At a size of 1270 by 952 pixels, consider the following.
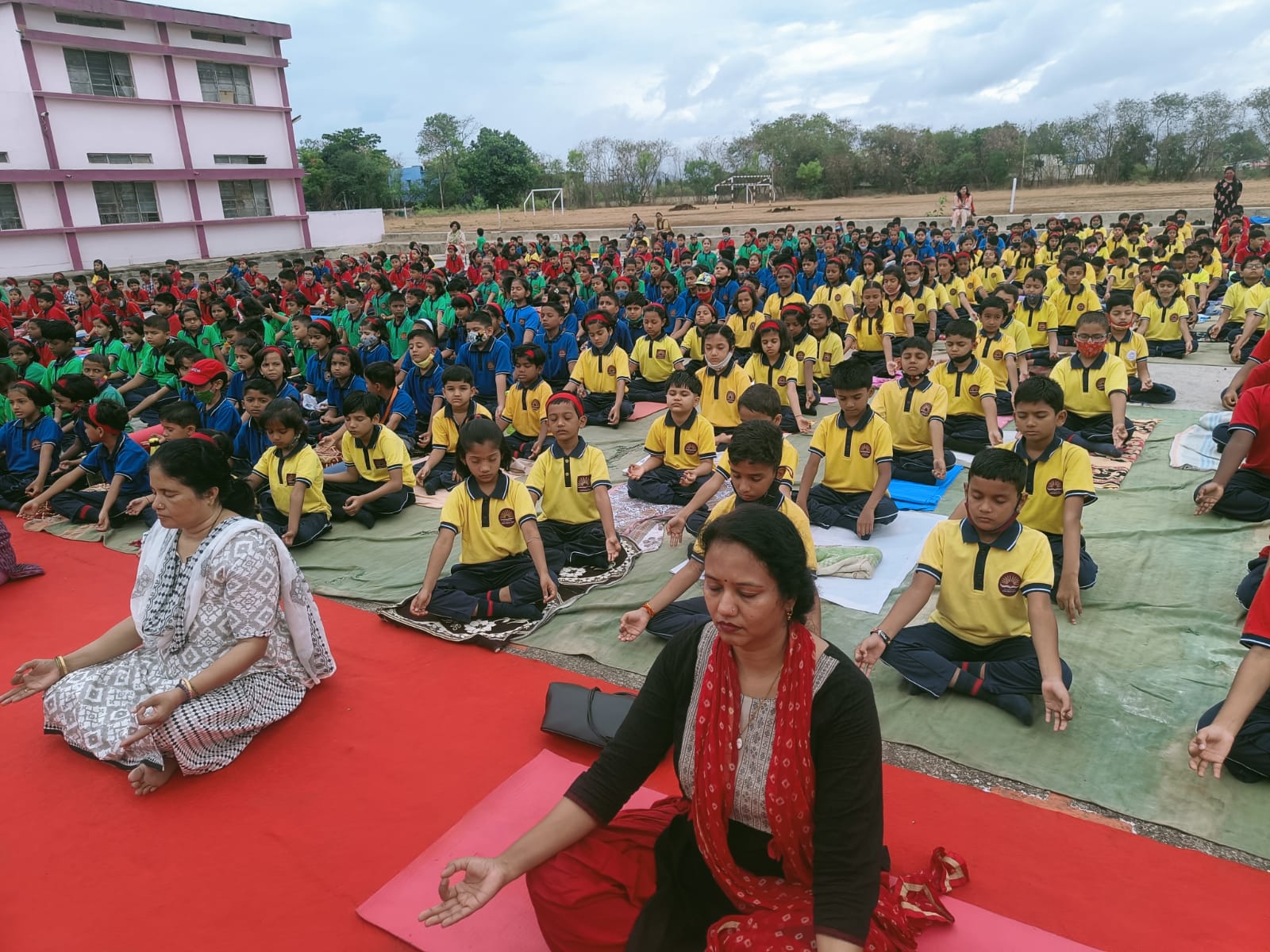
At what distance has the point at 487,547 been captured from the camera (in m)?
4.08

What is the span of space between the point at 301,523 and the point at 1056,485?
174 inches

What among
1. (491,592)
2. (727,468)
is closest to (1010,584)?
(727,468)

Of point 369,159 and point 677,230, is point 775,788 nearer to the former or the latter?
point 677,230

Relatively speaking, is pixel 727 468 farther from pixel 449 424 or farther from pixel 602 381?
pixel 602 381

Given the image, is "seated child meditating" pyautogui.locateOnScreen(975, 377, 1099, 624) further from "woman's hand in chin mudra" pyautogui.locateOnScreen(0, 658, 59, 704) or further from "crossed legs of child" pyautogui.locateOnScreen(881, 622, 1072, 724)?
"woman's hand in chin mudra" pyautogui.locateOnScreen(0, 658, 59, 704)

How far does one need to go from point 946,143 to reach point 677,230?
18.0 m

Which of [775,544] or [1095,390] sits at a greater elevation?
[775,544]

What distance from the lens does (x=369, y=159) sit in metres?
37.2

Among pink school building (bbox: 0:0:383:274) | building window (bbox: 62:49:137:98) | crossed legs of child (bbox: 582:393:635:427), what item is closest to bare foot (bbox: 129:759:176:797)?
crossed legs of child (bbox: 582:393:635:427)

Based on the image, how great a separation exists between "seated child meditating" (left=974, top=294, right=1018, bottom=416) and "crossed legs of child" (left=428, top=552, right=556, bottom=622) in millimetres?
4562

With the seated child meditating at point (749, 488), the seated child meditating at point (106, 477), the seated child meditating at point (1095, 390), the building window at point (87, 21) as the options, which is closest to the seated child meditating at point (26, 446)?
the seated child meditating at point (106, 477)

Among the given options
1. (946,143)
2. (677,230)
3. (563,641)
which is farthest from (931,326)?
(946,143)

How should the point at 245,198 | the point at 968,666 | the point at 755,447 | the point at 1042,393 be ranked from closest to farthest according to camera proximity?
1. the point at 968,666
2. the point at 755,447
3. the point at 1042,393
4. the point at 245,198

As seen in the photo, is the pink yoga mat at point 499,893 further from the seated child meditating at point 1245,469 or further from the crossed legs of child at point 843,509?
the seated child meditating at point 1245,469
